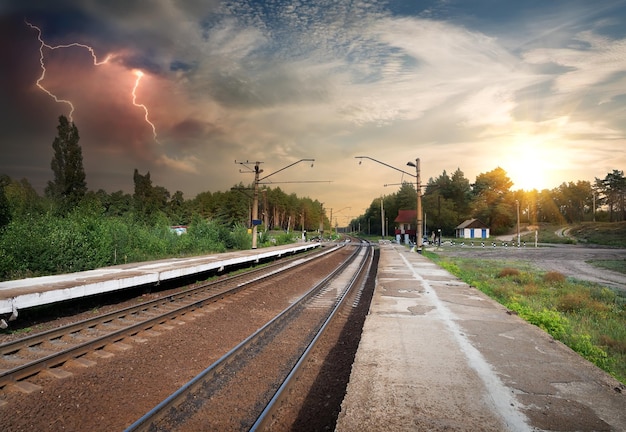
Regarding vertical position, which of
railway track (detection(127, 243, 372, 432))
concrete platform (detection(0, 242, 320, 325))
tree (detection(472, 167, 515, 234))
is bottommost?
railway track (detection(127, 243, 372, 432))

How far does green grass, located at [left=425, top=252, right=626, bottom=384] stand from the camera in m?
7.46

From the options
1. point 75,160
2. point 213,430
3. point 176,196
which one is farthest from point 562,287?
point 176,196

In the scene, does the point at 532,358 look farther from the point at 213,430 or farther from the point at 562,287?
the point at 562,287

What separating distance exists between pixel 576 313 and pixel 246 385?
11705 mm

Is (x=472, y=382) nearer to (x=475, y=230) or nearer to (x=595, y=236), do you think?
(x=595, y=236)

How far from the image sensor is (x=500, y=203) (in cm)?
9500

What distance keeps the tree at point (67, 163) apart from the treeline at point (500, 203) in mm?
58864

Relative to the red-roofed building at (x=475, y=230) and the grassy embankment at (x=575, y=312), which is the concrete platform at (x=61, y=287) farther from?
the red-roofed building at (x=475, y=230)

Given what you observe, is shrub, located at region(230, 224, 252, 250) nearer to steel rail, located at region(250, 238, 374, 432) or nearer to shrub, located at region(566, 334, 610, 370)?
steel rail, located at region(250, 238, 374, 432)

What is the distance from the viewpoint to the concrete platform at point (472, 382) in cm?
390

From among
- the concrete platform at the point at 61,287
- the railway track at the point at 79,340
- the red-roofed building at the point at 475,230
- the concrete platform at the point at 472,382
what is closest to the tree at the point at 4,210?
the concrete platform at the point at 61,287

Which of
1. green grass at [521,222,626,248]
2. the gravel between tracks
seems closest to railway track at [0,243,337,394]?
the gravel between tracks

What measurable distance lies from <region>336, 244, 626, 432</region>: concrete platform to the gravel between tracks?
32.9 inches

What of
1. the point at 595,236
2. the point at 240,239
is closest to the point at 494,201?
the point at 595,236
